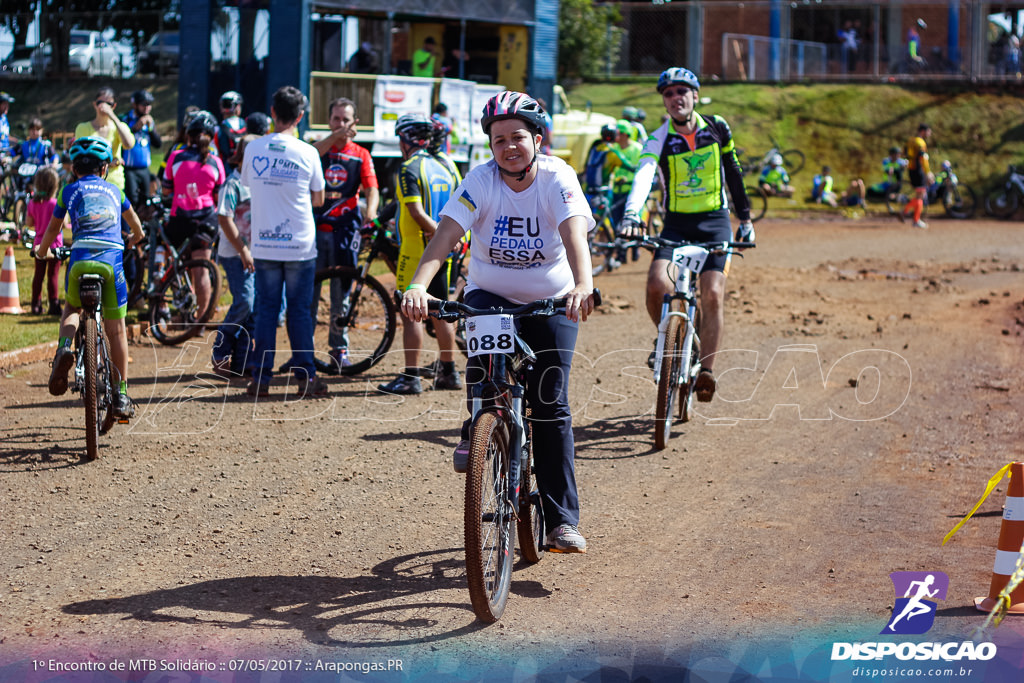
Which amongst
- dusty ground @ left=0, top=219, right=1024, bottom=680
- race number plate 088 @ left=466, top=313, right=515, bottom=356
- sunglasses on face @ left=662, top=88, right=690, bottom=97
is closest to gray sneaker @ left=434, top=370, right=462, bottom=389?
dusty ground @ left=0, top=219, right=1024, bottom=680

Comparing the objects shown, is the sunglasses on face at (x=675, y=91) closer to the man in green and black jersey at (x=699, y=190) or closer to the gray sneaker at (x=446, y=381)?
the man in green and black jersey at (x=699, y=190)

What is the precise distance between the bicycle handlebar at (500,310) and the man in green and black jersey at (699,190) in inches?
137

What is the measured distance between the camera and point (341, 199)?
9875 mm

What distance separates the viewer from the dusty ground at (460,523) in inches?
180

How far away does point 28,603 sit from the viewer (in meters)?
4.90

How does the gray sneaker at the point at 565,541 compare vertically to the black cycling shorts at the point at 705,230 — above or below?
below

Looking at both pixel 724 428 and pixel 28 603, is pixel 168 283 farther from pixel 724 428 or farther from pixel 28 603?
pixel 28 603

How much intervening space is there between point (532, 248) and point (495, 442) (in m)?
0.92

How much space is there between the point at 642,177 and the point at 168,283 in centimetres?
503

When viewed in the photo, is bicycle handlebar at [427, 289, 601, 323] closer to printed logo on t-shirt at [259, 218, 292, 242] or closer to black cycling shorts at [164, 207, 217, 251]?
printed logo on t-shirt at [259, 218, 292, 242]

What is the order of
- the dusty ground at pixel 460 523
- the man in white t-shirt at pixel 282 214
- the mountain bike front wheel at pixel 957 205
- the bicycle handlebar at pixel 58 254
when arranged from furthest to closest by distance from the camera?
the mountain bike front wheel at pixel 957 205, the man in white t-shirt at pixel 282 214, the bicycle handlebar at pixel 58 254, the dusty ground at pixel 460 523

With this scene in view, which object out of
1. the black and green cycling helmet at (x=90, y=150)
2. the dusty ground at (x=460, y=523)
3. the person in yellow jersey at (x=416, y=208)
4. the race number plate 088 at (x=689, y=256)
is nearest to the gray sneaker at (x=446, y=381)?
the person in yellow jersey at (x=416, y=208)

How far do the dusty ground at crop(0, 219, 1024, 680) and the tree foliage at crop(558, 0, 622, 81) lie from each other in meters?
27.3

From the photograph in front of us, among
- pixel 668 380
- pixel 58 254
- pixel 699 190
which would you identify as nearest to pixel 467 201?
pixel 668 380
